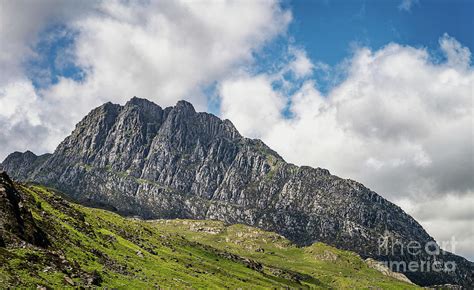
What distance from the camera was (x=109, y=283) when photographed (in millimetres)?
81125

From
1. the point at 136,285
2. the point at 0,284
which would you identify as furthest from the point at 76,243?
the point at 0,284

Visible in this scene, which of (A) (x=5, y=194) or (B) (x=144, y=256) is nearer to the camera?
(A) (x=5, y=194)

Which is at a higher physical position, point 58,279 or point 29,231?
point 29,231

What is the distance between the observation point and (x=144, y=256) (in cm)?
15150

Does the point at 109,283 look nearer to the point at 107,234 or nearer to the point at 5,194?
the point at 5,194

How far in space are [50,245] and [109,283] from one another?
45.3 ft

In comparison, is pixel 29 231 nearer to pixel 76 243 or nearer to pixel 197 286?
pixel 76 243

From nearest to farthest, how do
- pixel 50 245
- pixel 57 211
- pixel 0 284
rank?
pixel 0 284, pixel 50 245, pixel 57 211

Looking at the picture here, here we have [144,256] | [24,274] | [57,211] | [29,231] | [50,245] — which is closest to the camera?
[24,274]

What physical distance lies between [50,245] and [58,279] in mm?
22107

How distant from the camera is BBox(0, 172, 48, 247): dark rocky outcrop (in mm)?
66938

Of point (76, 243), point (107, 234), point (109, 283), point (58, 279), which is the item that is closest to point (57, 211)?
point (107, 234)

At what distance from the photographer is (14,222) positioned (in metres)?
71.2

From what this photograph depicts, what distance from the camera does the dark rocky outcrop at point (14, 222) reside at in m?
66.9
